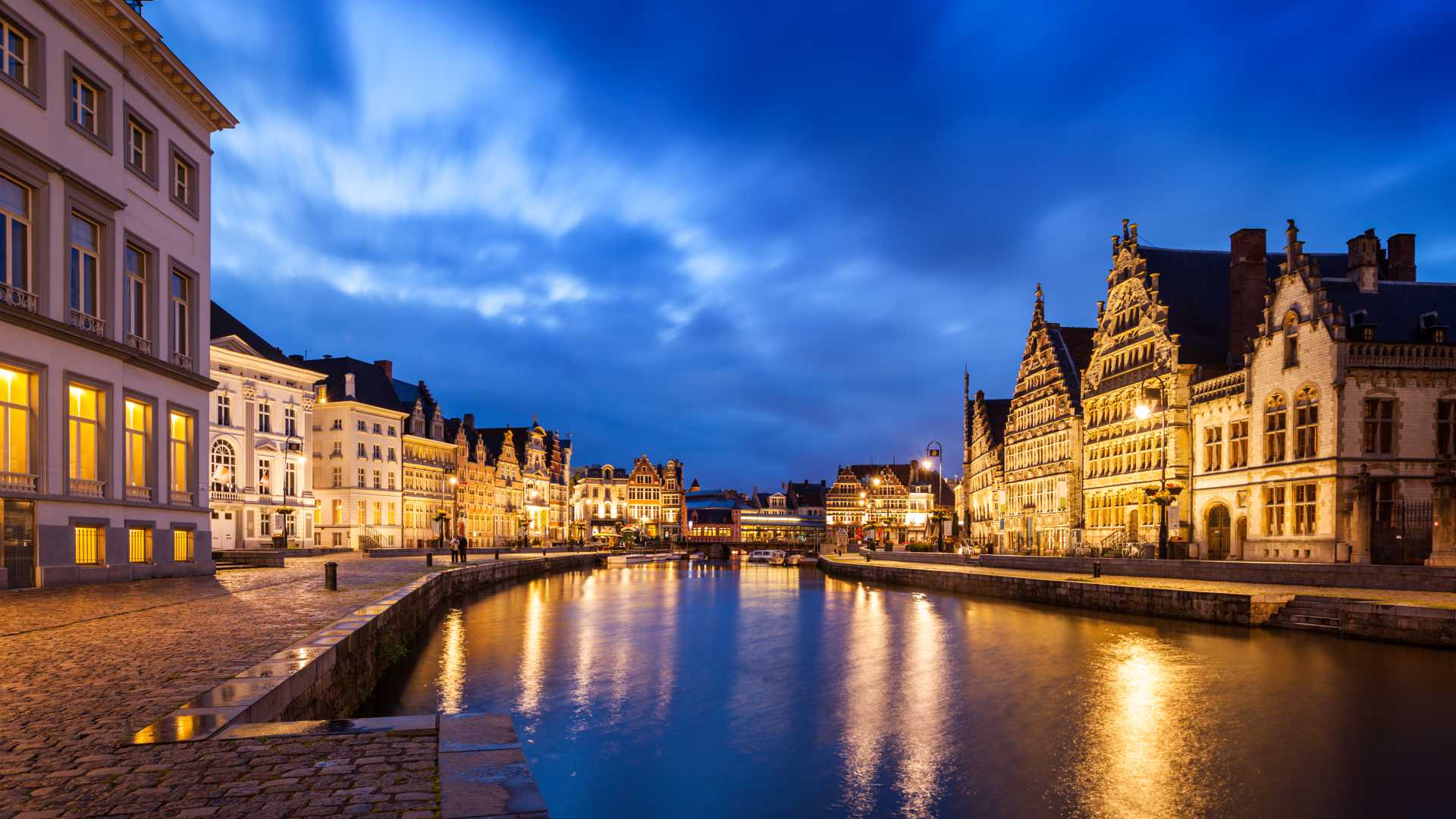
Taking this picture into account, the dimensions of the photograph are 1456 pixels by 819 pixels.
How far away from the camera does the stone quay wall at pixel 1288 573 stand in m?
24.6

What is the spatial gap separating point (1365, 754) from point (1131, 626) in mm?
14812

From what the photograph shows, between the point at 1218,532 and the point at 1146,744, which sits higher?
the point at 1218,532

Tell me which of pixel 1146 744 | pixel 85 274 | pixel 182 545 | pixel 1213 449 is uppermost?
pixel 85 274

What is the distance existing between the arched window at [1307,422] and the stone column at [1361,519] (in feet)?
6.58

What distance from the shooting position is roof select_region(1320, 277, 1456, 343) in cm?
3634

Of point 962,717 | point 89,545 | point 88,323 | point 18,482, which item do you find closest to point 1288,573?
point 962,717

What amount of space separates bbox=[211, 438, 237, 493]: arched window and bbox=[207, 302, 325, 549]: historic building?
1.8 inches

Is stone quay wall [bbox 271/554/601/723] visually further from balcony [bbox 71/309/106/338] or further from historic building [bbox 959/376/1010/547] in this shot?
historic building [bbox 959/376/1010/547]

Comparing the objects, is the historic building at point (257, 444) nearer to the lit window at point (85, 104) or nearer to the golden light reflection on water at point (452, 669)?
the golden light reflection on water at point (452, 669)

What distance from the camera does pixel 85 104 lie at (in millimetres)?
23094

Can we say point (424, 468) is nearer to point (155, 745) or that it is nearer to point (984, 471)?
point (984, 471)

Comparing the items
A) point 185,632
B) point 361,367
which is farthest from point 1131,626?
point 361,367

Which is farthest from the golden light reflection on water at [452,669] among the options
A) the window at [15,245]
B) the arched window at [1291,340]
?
the arched window at [1291,340]

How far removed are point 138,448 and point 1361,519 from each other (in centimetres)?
3852
